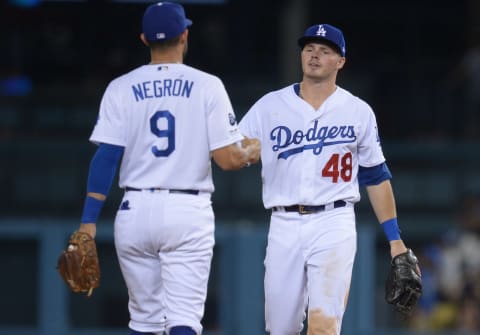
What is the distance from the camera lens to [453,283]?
10.4 m

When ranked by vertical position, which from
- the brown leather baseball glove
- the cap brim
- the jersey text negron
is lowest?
the brown leather baseball glove

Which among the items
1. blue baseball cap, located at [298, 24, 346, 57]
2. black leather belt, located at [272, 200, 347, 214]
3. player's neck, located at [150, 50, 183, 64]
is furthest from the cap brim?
black leather belt, located at [272, 200, 347, 214]

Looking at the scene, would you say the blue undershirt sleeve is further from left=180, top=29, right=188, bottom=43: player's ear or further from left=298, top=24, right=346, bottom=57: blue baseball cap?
left=298, top=24, right=346, bottom=57: blue baseball cap

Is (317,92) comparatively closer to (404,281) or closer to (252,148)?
(252,148)

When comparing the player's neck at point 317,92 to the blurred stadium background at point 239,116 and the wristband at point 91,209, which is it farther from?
the blurred stadium background at point 239,116

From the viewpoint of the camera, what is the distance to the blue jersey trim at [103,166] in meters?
5.35

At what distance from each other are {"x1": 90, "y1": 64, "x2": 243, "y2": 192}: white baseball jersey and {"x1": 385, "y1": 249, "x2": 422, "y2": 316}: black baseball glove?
→ 3.06 ft

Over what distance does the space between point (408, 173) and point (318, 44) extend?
709 cm

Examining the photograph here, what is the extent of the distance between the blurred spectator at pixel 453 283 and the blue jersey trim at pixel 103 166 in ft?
16.9

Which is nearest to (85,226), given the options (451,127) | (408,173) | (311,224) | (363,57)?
(311,224)

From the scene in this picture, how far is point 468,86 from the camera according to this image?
13.6 metres

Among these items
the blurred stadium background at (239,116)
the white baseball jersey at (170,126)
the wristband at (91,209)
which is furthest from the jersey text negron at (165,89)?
the blurred stadium background at (239,116)

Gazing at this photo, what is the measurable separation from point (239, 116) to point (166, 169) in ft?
23.3

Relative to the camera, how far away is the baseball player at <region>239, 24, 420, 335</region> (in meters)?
5.39
